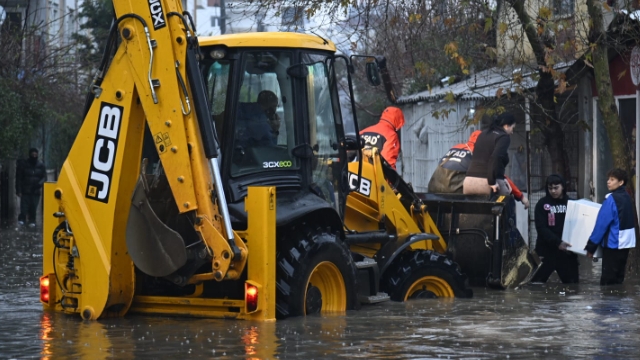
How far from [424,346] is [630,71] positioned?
995 centimetres

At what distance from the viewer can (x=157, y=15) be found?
371 inches

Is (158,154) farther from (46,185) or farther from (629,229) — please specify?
(629,229)

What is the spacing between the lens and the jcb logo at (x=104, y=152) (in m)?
9.56

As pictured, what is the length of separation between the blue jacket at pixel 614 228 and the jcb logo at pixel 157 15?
21.6 ft

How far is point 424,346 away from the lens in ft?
28.0

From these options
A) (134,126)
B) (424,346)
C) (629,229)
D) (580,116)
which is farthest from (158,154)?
(580,116)

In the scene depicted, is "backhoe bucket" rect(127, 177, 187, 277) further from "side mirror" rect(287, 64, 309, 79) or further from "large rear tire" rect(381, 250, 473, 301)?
"large rear tire" rect(381, 250, 473, 301)

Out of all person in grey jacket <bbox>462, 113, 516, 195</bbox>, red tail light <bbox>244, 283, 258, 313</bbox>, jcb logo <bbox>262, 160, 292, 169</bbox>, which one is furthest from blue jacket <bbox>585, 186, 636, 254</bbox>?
red tail light <bbox>244, 283, 258, 313</bbox>

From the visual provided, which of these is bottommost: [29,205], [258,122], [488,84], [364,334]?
[364,334]

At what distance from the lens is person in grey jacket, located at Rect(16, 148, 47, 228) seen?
2755cm

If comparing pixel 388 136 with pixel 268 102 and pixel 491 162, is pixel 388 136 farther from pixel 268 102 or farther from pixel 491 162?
pixel 268 102

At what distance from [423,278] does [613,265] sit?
337cm

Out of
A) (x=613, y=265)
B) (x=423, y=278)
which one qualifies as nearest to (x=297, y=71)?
(x=423, y=278)

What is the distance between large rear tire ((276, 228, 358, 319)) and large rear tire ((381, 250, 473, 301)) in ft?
4.02
